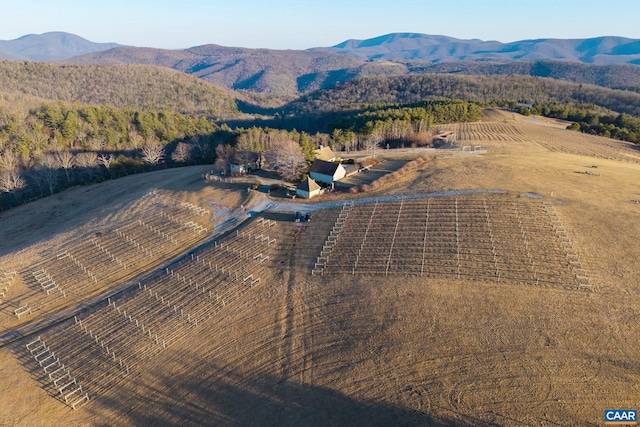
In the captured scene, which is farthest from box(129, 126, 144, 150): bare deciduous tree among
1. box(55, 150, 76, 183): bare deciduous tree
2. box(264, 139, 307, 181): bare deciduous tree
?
box(264, 139, 307, 181): bare deciduous tree

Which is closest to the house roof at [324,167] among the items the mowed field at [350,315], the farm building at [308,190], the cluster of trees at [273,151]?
the cluster of trees at [273,151]

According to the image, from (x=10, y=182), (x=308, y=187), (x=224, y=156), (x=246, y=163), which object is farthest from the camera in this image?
(x=224, y=156)

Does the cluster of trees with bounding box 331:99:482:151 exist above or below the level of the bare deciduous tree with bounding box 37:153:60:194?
above

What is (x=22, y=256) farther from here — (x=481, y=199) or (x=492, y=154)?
(x=492, y=154)

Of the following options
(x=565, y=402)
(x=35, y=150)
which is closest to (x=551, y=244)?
(x=565, y=402)

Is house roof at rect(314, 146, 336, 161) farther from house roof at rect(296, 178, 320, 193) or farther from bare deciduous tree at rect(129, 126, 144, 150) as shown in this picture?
bare deciduous tree at rect(129, 126, 144, 150)

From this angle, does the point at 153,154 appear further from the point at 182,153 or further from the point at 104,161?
the point at 104,161

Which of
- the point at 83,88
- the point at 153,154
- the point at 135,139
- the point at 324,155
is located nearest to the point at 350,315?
the point at 324,155
